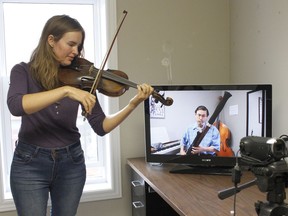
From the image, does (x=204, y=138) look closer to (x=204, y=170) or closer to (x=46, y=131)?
(x=204, y=170)

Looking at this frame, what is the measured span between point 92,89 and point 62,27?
0.29 metres

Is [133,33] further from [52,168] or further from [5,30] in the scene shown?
[52,168]

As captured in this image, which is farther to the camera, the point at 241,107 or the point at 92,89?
the point at 241,107

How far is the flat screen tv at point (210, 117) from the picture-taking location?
5.97 feet

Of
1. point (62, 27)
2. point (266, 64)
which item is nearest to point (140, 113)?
point (266, 64)

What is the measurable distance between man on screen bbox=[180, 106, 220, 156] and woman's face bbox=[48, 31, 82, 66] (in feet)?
2.72

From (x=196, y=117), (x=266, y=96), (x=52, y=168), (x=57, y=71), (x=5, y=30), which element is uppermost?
(x=5, y=30)

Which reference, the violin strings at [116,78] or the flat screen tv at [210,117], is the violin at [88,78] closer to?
the violin strings at [116,78]

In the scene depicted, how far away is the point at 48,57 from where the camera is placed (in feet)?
4.70

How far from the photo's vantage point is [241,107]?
1.86 m

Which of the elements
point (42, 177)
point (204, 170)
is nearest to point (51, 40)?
point (42, 177)

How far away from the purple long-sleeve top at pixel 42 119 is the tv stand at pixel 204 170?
0.67 m

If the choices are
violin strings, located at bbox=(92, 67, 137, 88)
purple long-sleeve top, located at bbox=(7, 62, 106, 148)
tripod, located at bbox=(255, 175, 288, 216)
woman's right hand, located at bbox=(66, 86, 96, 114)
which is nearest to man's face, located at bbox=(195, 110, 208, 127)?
violin strings, located at bbox=(92, 67, 137, 88)

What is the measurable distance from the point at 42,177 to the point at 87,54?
3.55 ft
